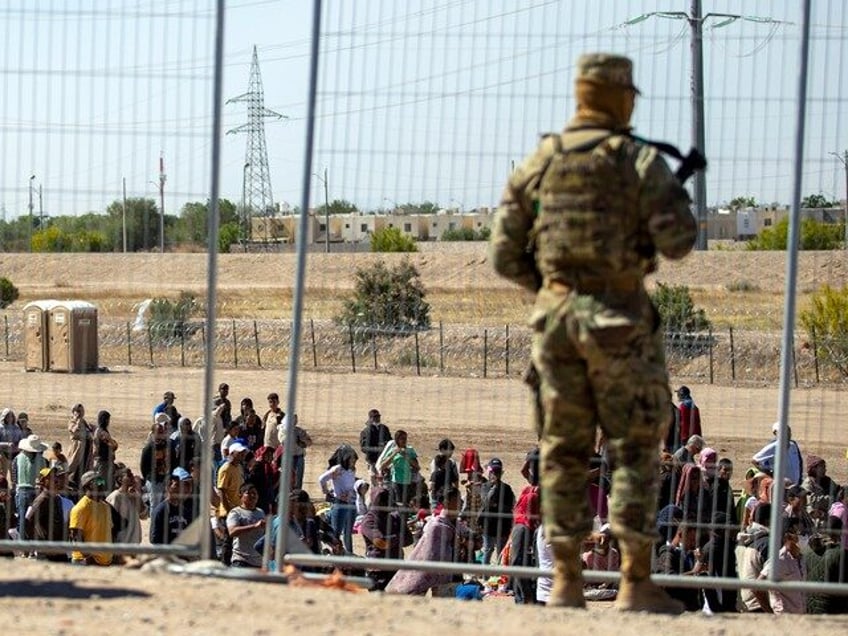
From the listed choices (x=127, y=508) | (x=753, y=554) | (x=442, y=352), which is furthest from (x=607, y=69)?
(x=442, y=352)

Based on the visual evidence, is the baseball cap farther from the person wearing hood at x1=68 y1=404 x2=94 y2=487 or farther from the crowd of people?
the person wearing hood at x1=68 y1=404 x2=94 y2=487

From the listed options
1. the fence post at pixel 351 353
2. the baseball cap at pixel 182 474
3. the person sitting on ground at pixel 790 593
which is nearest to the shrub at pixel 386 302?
the fence post at pixel 351 353

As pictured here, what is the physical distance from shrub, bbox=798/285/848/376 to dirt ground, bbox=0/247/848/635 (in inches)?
29.6

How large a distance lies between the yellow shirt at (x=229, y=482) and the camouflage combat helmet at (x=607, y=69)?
23.2 ft

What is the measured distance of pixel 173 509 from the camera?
39.4 feet

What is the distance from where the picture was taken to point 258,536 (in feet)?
39.2

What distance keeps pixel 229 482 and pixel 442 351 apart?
37.0 feet

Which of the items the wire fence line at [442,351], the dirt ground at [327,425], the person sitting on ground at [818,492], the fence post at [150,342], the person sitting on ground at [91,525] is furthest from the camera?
the fence post at [150,342]

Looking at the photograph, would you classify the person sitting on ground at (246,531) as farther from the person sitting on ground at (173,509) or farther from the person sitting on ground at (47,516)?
the person sitting on ground at (47,516)

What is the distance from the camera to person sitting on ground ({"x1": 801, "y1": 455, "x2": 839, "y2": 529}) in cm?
1238

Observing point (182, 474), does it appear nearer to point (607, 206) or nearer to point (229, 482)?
point (229, 482)

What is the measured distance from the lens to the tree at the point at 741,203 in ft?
27.3

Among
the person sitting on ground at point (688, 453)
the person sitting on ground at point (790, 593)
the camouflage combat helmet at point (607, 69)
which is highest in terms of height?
the camouflage combat helmet at point (607, 69)

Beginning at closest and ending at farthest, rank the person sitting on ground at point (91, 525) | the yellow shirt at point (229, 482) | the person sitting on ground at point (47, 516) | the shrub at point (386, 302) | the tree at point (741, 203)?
1. the tree at point (741, 203)
2. the person sitting on ground at point (91, 525)
3. the person sitting on ground at point (47, 516)
4. the yellow shirt at point (229, 482)
5. the shrub at point (386, 302)
